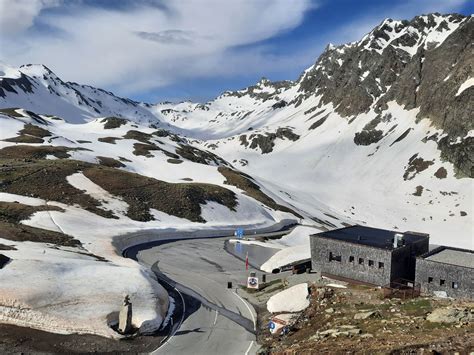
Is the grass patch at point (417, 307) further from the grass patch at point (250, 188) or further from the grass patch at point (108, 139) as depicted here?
the grass patch at point (108, 139)

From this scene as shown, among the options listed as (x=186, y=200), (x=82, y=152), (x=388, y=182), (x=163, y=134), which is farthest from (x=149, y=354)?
(x=163, y=134)

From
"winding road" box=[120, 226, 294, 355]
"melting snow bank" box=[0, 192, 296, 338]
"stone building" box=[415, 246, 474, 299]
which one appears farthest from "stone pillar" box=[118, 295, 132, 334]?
"stone building" box=[415, 246, 474, 299]

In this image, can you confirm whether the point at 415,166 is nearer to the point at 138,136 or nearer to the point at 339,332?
the point at 138,136

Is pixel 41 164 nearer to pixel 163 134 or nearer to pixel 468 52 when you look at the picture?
pixel 163 134

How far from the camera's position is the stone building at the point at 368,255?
39.4 m

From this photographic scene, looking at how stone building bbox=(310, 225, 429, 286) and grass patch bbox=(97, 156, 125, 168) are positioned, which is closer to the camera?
stone building bbox=(310, 225, 429, 286)

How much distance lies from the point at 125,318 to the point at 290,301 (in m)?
13.9

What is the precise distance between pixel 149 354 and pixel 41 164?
2670 inches

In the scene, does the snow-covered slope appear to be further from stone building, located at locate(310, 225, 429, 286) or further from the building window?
the building window

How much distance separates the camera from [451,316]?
91.7 ft

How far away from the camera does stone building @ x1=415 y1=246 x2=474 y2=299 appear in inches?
1347

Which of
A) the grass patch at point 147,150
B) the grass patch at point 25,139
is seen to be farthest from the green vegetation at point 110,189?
the grass patch at point 147,150

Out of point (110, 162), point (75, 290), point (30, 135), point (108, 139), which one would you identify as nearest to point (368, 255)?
point (75, 290)

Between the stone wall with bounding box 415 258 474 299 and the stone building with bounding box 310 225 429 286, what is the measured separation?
10.3 ft
